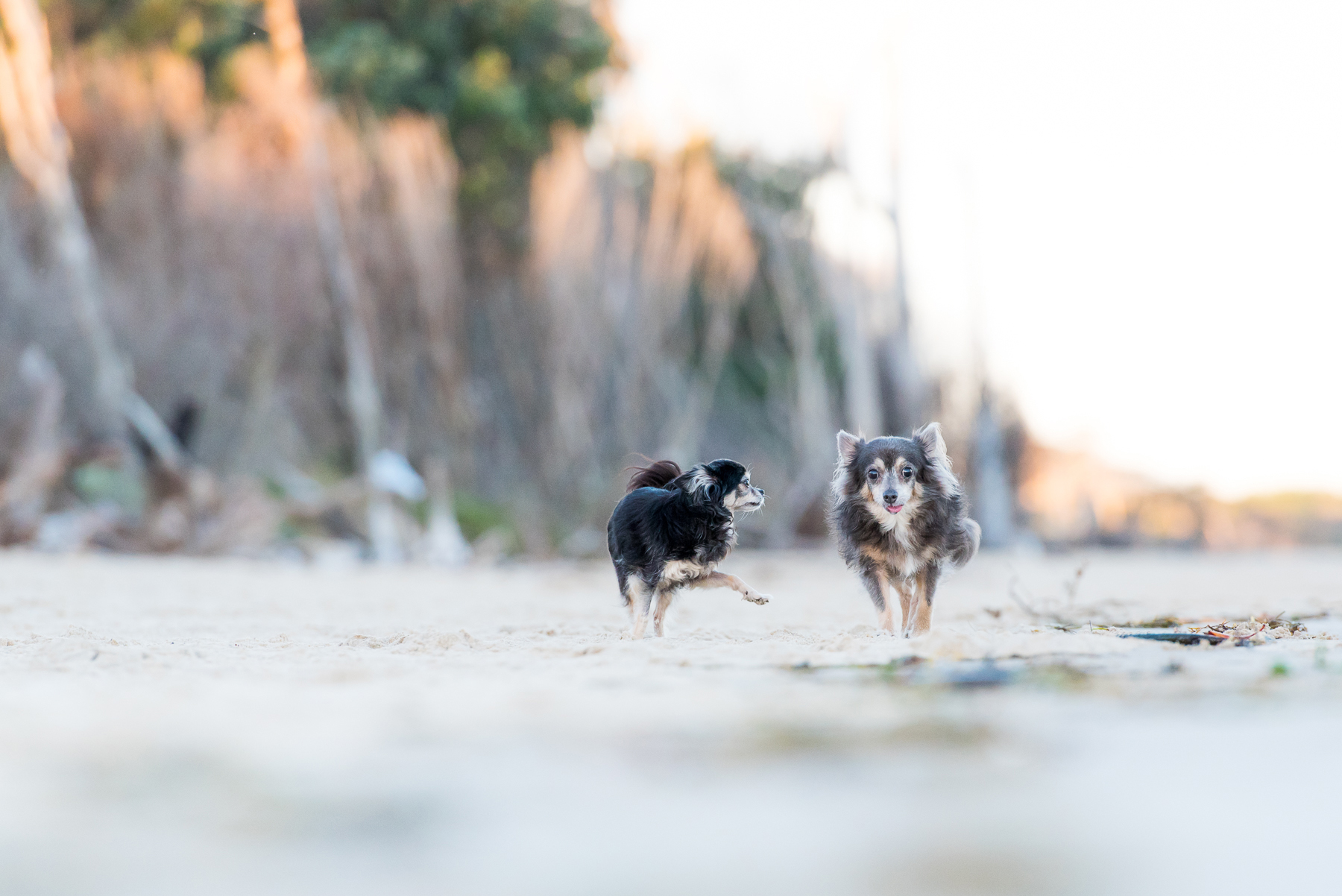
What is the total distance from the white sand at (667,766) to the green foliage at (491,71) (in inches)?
565

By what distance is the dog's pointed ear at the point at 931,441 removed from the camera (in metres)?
4.94

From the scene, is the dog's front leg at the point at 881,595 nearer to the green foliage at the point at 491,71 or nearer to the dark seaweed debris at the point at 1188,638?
the dark seaweed debris at the point at 1188,638

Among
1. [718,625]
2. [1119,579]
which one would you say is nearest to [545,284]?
[1119,579]

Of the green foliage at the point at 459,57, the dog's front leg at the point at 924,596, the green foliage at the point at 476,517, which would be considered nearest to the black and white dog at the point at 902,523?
the dog's front leg at the point at 924,596

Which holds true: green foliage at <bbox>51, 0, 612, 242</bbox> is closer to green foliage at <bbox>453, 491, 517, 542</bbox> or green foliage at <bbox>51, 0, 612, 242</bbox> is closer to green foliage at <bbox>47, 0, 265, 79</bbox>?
green foliage at <bbox>47, 0, 265, 79</bbox>

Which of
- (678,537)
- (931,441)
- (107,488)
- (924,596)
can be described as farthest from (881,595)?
(107,488)

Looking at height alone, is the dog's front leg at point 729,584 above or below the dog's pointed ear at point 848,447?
below

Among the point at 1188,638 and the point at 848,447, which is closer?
the point at 1188,638

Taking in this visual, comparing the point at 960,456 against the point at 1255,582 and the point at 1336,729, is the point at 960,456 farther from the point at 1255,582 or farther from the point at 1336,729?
the point at 1336,729

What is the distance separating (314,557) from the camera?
1191cm

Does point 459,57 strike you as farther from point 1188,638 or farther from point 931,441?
point 1188,638

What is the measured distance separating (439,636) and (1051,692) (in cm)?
240

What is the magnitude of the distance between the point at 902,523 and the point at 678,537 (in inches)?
33.4

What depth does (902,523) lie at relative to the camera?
15.4 feet
